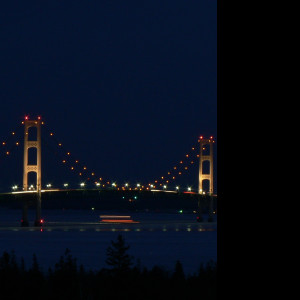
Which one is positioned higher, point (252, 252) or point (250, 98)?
point (250, 98)

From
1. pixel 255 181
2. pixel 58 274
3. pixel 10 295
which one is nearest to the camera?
pixel 255 181

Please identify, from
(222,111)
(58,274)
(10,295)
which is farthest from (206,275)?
(222,111)

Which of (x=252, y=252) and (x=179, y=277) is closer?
(x=252, y=252)

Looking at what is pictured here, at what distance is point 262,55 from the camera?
4.99ft

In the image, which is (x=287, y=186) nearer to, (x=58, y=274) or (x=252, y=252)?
(x=252, y=252)

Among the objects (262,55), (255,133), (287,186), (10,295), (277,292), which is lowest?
(10,295)

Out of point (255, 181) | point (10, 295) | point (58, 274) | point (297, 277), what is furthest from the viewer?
point (58, 274)

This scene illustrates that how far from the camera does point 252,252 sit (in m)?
1.53

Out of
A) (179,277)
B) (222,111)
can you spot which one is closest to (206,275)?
(179,277)

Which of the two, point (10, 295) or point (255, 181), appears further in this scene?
point (10, 295)

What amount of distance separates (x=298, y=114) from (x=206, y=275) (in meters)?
12.8

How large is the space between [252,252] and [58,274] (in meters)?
12.1

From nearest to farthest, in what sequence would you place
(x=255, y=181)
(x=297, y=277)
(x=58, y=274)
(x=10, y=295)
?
(x=297, y=277) → (x=255, y=181) → (x=10, y=295) → (x=58, y=274)

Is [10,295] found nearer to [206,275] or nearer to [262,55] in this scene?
[206,275]
